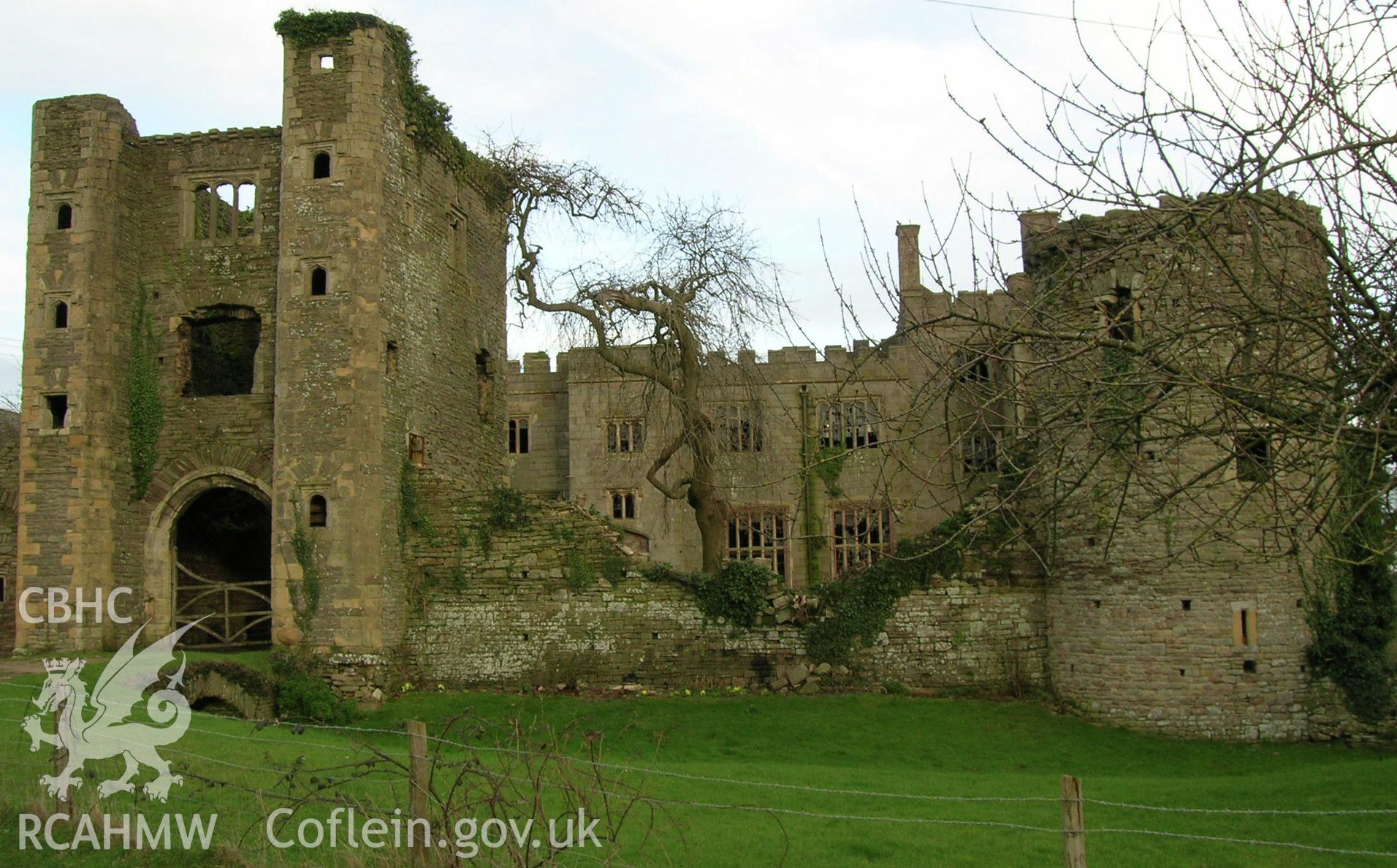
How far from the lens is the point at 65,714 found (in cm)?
865

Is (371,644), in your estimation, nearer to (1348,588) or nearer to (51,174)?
(51,174)

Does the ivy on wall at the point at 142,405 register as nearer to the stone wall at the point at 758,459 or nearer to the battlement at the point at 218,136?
the battlement at the point at 218,136

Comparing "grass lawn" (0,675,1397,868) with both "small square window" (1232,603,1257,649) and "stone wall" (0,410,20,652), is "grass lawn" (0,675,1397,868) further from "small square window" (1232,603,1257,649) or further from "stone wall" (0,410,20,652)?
"stone wall" (0,410,20,652)

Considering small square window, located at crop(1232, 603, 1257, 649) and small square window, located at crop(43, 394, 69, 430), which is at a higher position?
small square window, located at crop(43, 394, 69, 430)

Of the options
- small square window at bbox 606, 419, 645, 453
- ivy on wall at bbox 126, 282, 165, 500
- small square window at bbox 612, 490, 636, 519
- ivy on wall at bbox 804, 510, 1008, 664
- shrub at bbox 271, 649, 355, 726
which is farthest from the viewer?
small square window at bbox 612, 490, 636, 519

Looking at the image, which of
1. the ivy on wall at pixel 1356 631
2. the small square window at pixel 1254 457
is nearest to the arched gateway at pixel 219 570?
the ivy on wall at pixel 1356 631

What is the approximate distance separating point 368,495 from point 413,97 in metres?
7.17

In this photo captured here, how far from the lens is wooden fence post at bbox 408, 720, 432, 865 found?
653cm

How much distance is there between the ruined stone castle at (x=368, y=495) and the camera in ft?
51.3

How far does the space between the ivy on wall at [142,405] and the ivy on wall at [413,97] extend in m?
5.69

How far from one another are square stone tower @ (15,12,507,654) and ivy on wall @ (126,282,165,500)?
0.12 feet

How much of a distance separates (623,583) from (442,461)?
465cm

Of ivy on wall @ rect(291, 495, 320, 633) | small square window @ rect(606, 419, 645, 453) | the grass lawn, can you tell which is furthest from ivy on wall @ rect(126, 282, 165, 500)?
small square window @ rect(606, 419, 645, 453)

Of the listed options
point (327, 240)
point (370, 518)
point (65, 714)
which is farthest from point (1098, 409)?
point (327, 240)
